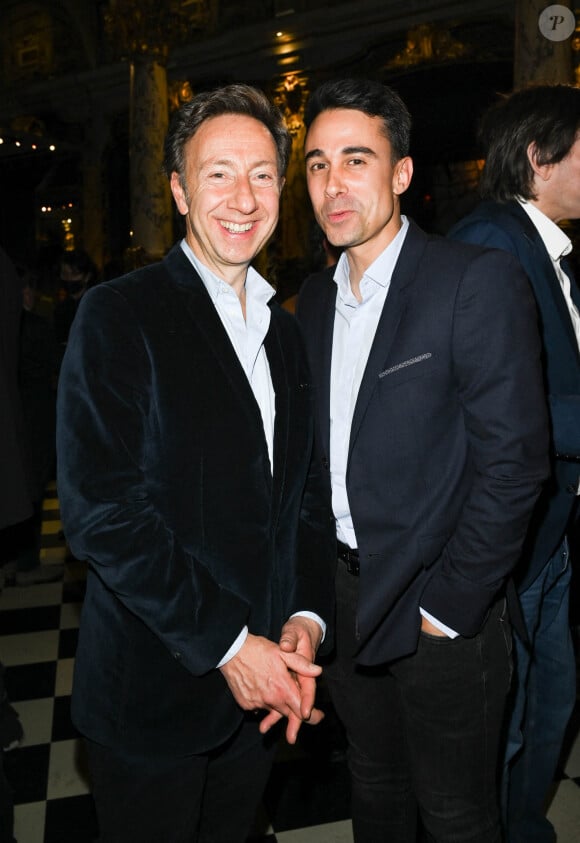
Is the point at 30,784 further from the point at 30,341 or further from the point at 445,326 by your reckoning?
the point at 30,341

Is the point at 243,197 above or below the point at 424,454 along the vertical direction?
above

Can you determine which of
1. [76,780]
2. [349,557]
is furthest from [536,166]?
[76,780]

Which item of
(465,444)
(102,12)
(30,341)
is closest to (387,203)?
(465,444)

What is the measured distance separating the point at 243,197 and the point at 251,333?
10.6 inches

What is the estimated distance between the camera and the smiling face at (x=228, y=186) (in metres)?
1.46

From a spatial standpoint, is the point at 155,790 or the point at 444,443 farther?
the point at 444,443

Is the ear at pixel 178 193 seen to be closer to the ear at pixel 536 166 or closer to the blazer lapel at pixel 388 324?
the blazer lapel at pixel 388 324

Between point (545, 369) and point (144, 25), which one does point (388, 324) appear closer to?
point (545, 369)

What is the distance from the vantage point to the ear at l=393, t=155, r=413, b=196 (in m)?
1.76

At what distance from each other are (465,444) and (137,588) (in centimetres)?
76

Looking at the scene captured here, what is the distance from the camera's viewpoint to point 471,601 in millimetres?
1540

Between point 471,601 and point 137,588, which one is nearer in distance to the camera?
point 137,588

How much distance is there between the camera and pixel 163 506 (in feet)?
4.37

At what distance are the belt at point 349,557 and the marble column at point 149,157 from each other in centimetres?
839
